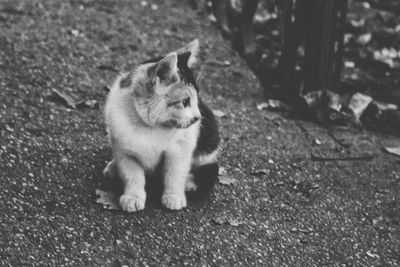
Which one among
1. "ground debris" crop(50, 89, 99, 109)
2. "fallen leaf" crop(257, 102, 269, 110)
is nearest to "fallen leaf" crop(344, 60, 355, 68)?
"fallen leaf" crop(257, 102, 269, 110)

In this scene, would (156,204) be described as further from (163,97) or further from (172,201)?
(163,97)

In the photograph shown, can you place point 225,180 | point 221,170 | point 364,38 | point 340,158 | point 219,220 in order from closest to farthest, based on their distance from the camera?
point 219,220 → point 225,180 → point 221,170 → point 340,158 → point 364,38

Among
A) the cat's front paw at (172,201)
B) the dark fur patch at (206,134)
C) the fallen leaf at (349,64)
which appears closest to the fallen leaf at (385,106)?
the fallen leaf at (349,64)

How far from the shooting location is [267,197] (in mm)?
4617

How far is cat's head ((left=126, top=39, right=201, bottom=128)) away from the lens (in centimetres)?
373

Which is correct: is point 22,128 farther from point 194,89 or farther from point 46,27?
point 46,27

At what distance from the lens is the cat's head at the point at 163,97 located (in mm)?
3732

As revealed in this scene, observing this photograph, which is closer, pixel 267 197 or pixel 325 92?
pixel 267 197

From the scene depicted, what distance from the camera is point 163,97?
3.75 metres

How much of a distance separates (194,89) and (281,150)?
168cm

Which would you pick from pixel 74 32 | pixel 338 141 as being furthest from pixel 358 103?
pixel 74 32

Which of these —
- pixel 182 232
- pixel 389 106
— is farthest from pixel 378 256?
pixel 389 106

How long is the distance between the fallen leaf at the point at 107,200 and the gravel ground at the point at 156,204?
2.2 inches

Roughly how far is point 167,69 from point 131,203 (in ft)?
2.96
